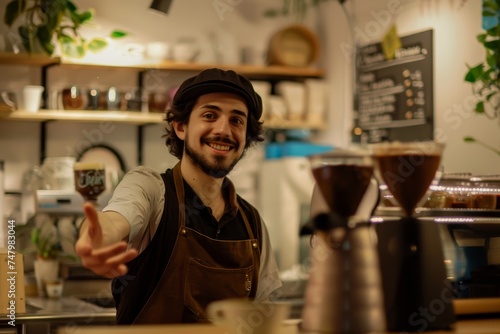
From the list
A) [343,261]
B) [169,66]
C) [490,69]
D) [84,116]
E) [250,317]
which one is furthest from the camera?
[169,66]

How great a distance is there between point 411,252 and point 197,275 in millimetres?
794

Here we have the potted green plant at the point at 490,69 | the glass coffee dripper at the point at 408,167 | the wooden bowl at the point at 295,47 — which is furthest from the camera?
the wooden bowl at the point at 295,47

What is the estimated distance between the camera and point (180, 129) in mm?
2602

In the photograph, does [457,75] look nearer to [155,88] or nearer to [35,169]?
[155,88]

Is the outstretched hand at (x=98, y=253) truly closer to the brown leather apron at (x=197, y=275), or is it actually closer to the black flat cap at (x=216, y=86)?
the brown leather apron at (x=197, y=275)

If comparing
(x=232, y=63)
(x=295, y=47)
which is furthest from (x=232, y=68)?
Answer: (x=295, y=47)

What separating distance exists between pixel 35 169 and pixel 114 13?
1.23 metres

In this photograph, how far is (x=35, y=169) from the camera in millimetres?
4992

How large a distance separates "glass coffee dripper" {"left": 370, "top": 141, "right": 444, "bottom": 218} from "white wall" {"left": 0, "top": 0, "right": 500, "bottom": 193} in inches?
90.5

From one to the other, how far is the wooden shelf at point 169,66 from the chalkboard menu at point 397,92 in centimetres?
48

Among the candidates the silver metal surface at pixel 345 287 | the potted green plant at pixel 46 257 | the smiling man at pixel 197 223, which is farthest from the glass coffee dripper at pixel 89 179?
the silver metal surface at pixel 345 287

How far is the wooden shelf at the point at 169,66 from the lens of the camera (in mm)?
4988

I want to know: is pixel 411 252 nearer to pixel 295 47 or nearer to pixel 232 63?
pixel 232 63

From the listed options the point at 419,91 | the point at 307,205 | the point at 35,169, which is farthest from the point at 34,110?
the point at 419,91
